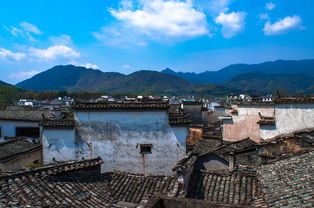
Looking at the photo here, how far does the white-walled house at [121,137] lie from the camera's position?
14.0 meters

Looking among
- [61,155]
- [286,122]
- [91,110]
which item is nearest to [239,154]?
[286,122]

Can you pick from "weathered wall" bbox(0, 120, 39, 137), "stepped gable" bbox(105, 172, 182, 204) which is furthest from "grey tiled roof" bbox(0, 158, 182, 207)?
"weathered wall" bbox(0, 120, 39, 137)

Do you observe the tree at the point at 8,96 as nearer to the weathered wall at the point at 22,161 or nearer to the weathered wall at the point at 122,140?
the weathered wall at the point at 22,161

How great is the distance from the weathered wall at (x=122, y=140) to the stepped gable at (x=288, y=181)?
5875mm

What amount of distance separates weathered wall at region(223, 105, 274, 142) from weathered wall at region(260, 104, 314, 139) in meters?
6.16

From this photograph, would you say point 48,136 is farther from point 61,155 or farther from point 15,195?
point 15,195

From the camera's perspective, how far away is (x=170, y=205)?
5.43 meters

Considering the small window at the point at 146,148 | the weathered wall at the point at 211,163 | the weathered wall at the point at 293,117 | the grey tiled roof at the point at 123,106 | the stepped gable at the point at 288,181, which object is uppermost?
the grey tiled roof at the point at 123,106

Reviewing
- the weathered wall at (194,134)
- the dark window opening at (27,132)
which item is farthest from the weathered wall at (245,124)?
the dark window opening at (27,132)

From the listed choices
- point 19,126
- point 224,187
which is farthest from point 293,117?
point 19,126

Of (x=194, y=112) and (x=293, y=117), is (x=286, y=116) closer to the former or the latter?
(x=293, y=117)

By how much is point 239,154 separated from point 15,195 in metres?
10.1

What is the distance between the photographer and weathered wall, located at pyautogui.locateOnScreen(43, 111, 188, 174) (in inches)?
549

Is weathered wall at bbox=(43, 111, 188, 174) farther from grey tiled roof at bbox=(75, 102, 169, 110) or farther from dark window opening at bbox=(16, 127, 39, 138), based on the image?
dark window opening at bbox=(16, 127, 39, 138)
